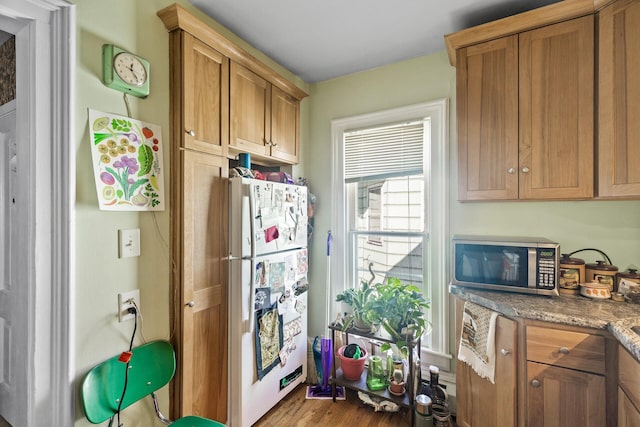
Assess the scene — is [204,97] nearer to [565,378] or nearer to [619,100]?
[619,100]

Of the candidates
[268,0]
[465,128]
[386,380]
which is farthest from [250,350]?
[268,0]

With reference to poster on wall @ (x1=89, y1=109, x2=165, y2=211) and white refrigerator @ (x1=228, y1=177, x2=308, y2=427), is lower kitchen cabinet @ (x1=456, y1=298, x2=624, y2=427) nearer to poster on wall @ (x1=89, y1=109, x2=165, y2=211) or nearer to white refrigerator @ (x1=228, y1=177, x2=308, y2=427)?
white refrigerator @ (x1=228, y1=177, x2=308, y2=427)

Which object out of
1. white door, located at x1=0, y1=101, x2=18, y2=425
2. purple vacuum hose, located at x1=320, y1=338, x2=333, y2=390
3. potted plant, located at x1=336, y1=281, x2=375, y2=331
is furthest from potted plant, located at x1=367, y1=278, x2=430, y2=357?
white door, located at x1=0, y1=101, x2=18, y2=425

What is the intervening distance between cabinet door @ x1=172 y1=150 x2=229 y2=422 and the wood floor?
412mm

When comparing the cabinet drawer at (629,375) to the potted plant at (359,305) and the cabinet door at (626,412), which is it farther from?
the potted plant at (359,305)

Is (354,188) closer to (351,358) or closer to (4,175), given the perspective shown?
(351,358)

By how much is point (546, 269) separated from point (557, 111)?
0.86m

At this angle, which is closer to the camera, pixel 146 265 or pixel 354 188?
pixel 146 265

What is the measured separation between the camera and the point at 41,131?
3.85 ft

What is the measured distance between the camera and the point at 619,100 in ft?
4.57

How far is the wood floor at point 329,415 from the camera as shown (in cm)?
193

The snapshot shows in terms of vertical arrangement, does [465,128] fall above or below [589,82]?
below

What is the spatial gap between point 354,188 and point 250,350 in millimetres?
1511

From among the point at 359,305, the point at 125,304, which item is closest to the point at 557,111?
the point at 359,305
